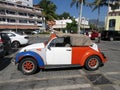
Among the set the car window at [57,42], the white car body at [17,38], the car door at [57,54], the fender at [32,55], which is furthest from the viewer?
the white car body at [17,38]

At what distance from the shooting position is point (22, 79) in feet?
26.4

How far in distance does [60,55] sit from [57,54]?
140 millimetres

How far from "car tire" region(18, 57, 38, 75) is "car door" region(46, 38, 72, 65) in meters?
0.61

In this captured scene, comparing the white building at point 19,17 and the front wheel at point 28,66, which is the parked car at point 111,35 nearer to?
the front wheel at point 28,66

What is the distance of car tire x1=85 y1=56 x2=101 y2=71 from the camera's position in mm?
9240

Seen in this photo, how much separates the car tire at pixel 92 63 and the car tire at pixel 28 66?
229 centimetres

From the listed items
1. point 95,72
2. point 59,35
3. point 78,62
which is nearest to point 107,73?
point 95,72

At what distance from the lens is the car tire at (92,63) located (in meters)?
9.24

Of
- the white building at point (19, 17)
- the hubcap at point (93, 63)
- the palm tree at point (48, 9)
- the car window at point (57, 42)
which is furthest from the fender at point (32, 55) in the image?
the palm tree at point (48, 9)

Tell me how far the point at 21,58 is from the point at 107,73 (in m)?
3.69

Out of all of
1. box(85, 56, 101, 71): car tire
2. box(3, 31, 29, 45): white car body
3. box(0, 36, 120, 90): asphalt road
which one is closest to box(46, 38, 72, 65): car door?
box(0, 36, 120, 90): asphalt road

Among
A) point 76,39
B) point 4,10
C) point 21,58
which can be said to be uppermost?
point 4,10

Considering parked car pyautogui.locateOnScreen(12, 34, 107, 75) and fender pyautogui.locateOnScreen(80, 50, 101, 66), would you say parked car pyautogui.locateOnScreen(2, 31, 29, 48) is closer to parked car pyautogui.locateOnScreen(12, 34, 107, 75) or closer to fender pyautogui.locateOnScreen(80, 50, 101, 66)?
parked car pyautogui.locateOnScreen(12, 34, 107, 75)

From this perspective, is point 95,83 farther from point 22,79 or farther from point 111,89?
point 22,79
